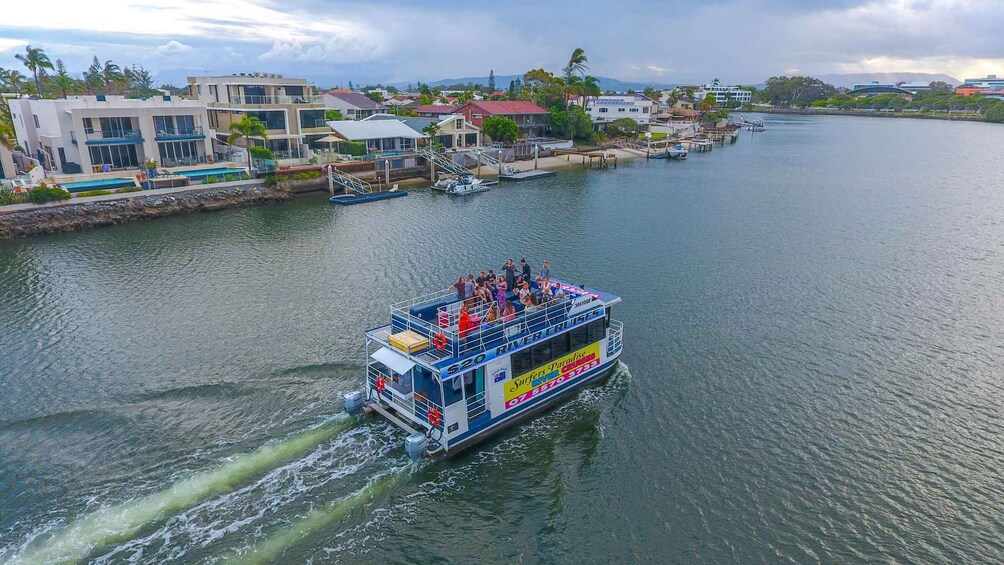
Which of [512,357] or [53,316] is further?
[53,316]

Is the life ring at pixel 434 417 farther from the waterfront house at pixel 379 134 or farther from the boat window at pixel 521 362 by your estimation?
the waterfront house at pixel 379 134

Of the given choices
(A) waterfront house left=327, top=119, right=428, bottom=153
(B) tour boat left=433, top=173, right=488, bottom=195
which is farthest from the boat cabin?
(A) waterfront house left=327, top=119, right=428, bottom=153

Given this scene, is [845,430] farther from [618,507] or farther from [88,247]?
[88,247]

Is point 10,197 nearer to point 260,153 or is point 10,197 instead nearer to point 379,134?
point 260,153

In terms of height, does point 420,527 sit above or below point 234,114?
below

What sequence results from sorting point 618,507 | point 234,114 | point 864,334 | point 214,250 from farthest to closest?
point 234,114 → point 214,250 → point 864,334 → point 618,507

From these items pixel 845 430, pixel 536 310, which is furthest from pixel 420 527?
pixel 845 430
